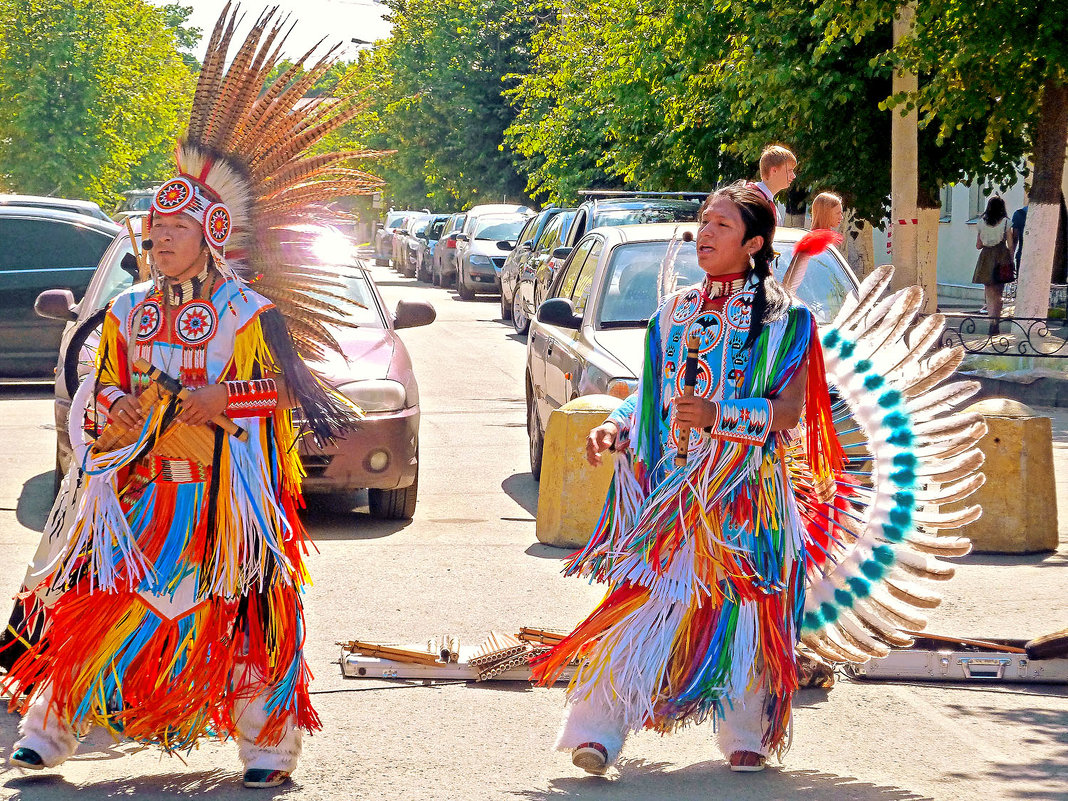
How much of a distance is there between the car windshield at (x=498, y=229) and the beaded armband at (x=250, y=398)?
26566mm

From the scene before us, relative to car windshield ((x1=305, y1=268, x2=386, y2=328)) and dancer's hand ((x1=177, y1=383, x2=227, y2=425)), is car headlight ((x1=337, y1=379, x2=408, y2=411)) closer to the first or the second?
car windshield ((x1=305, y1=268, x2=386, y2=328))

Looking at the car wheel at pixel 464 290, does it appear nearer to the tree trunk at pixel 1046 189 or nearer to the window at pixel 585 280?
the tree trunk at pixel 1046 189

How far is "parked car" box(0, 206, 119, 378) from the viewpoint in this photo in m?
14.4

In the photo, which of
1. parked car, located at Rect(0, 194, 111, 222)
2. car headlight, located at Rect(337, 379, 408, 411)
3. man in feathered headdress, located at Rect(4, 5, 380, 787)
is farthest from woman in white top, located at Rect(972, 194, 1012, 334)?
man in feathered headdress, located at Rect(4, 5, 380, 787)

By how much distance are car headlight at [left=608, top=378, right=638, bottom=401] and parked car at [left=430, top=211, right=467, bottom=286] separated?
83.6 ft

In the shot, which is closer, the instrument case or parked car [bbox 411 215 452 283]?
the instrument case

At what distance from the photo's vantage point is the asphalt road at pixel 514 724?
14.6 feet

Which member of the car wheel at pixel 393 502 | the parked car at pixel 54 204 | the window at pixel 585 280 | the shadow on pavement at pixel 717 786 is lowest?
the shadow on pavement at pixel 717 786

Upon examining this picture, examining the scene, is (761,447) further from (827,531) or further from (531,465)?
(531,465)

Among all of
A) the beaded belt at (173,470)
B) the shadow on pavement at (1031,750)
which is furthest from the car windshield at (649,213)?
the beaded belt at (173,470)

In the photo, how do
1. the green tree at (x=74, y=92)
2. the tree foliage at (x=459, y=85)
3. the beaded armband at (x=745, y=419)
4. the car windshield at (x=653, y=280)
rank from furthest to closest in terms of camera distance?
the tree foliage at (x=459, y=85)
the green tree at (x=74, y=92)
the car windshield at (x=653, y=280)
the beaded armband at (x=745, y=419)

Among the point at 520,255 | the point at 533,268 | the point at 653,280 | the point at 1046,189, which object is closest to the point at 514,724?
the point at 653,280

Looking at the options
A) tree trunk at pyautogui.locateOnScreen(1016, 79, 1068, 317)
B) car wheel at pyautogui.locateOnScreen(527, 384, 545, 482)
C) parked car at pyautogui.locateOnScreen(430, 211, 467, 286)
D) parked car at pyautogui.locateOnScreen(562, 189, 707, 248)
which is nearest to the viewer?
car wheel at pyautogui.locateOnScreen(527, 384, 545, 482)

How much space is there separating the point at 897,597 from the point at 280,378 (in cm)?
208
